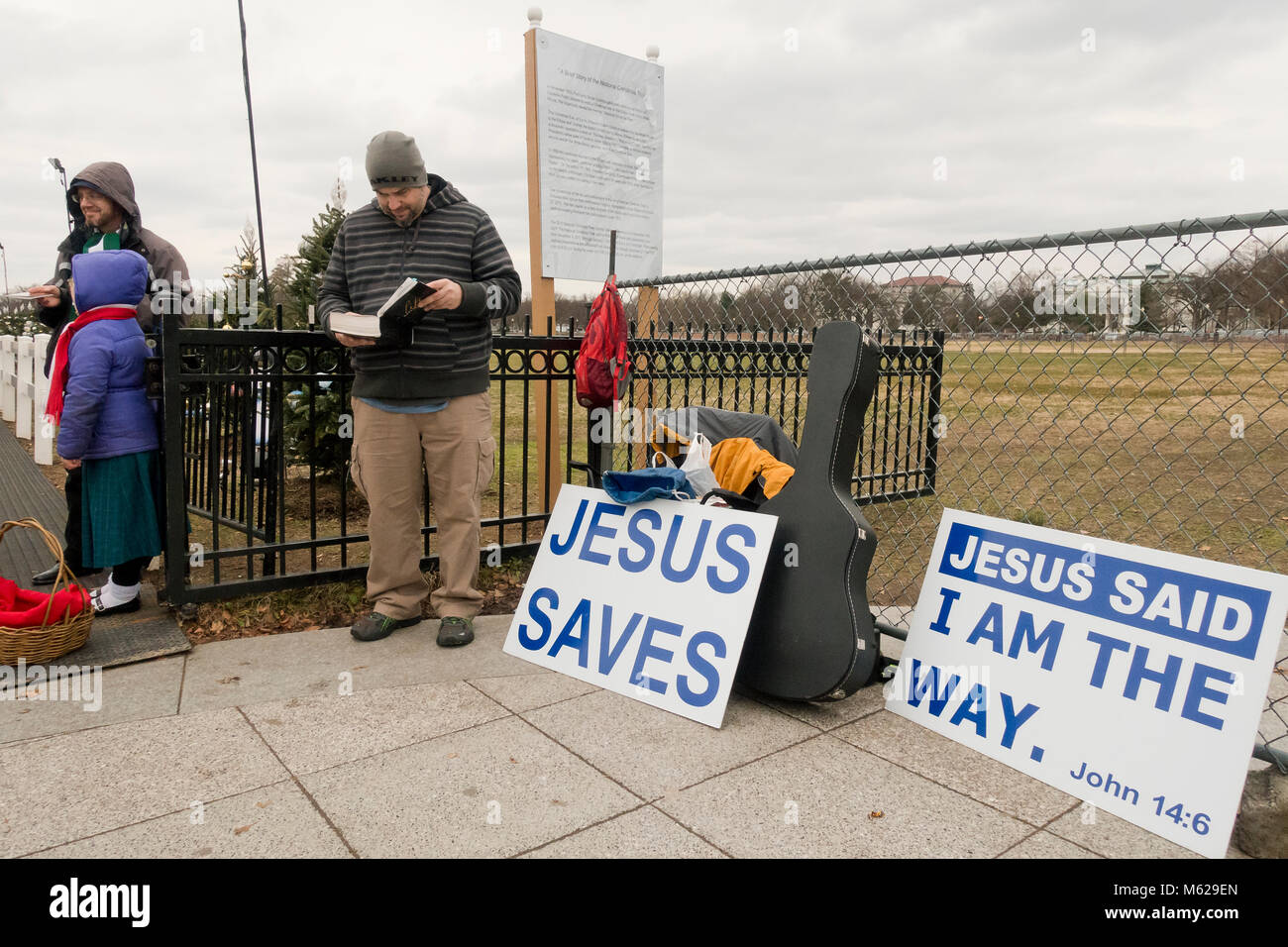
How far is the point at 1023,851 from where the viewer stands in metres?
2.28

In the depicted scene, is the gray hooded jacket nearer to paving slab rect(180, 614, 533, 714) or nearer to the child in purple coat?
the child in purple coat

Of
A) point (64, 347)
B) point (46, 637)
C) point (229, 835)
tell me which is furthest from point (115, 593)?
point (229, 835)

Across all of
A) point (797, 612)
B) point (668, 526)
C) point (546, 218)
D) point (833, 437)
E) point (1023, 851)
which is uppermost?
point (546, 218)

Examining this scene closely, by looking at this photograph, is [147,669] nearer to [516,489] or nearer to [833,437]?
[833,437]

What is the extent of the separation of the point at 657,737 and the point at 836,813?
0.70 meters

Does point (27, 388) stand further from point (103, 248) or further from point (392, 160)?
point (392, 160)

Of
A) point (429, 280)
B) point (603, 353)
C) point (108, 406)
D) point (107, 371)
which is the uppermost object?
point (429, 280)

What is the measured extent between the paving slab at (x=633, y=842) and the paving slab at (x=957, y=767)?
0.86 meters

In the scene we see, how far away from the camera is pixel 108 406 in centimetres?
388

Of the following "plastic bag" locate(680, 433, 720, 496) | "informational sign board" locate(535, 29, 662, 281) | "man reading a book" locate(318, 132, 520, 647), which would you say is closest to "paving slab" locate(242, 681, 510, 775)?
"man reading a book" locate(318, 132, 520, 647)

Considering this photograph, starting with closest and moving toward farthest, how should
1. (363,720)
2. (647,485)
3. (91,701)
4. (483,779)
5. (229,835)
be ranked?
(229,835), (483,779), (363,720), (91,701), (647,485)

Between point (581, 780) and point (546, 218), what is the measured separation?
11.0ft
